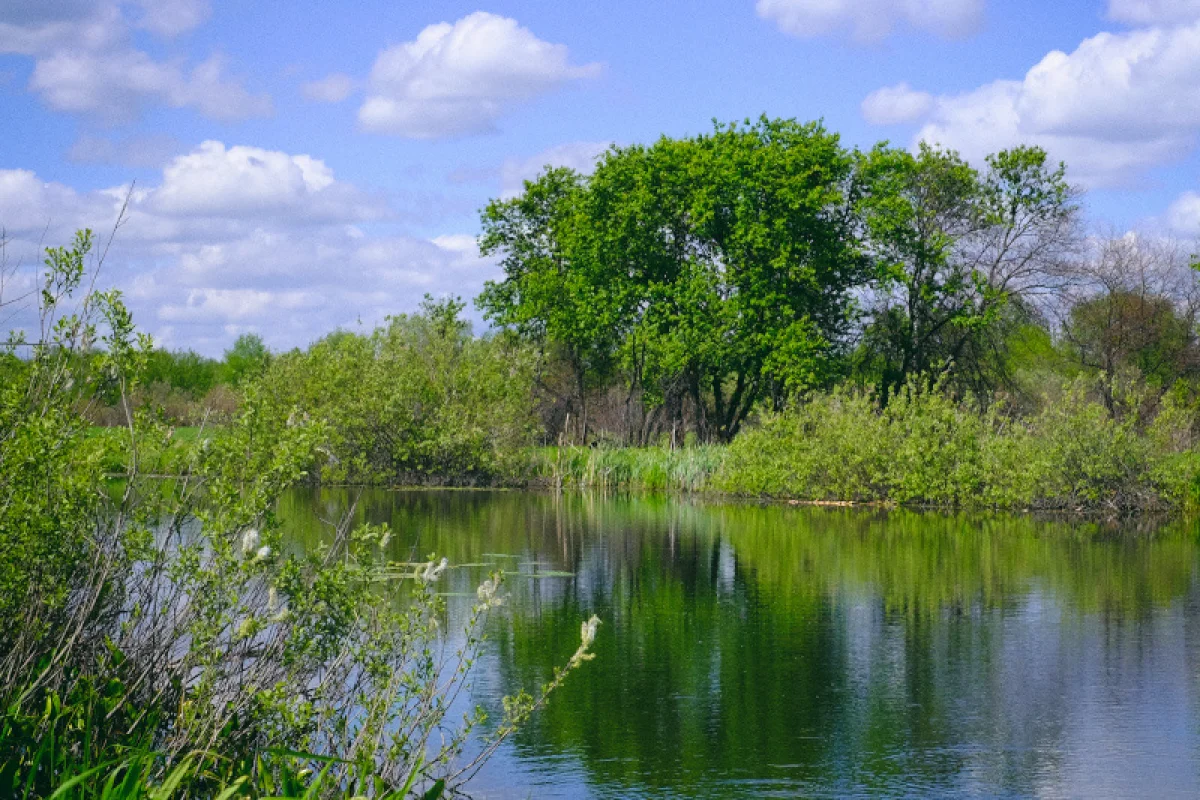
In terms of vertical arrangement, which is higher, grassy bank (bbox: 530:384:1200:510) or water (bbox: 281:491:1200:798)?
grassy bank (bbox: 530:384:1200:510)

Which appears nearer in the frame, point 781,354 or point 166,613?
point 166,613

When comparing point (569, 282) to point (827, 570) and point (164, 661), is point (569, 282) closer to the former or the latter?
point (827, 570)

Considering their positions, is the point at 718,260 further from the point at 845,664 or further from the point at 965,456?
the point at 845,664

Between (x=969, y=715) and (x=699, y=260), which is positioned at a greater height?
(x=699, y=260)

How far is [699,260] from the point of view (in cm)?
4869

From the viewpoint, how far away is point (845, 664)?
41.9 ft

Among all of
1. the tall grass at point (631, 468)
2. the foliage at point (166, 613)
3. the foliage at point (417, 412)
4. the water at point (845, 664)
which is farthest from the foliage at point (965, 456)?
the foliage at point (166, 613)

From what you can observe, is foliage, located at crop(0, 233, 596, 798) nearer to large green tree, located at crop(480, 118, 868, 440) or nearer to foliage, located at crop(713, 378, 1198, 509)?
foliage, located at crop(713, 378, 1198, 509)

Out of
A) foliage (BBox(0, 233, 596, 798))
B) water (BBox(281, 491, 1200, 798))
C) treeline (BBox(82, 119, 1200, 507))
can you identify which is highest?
treeline (BBox(82, 119, 1200, 507))

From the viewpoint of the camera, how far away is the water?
909 cm

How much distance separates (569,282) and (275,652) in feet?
142

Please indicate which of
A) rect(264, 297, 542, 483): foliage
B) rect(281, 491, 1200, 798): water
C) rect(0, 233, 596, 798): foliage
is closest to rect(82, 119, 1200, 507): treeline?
rect(264, 297, 542, 483): foliage

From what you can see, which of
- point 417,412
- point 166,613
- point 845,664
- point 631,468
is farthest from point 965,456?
point 166,613

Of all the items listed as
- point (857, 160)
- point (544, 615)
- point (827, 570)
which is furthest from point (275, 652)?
point (857, 160)
